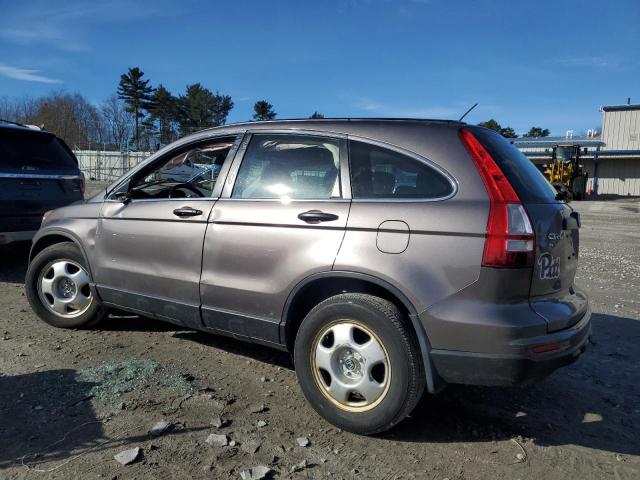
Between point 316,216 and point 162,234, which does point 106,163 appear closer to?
point 162,234

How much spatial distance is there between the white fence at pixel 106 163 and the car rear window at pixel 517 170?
36402 millimetres

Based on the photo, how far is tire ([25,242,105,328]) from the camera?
15.5ft

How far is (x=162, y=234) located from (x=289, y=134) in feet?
4.13

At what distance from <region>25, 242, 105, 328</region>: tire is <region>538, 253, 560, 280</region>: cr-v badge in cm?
368

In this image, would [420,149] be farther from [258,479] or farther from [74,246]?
[74,246]

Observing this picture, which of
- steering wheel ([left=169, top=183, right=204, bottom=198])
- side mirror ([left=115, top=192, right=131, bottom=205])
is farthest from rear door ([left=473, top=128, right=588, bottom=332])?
side mirror ([left=115, top=192, right=131, bottom=205])

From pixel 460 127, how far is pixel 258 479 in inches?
87.8

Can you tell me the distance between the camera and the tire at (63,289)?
15.5 ft

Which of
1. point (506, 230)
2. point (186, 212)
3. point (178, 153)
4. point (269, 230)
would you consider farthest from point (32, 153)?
point (506, 230)

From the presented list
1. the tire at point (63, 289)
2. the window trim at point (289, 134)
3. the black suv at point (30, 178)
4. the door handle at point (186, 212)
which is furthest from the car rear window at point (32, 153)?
the window trim at point (289, 134)

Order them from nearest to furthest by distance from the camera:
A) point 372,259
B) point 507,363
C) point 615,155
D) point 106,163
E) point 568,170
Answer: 1. point 507,363
2. point 372,259
3. point 568,170
4. point 615,155
5. point 106,163

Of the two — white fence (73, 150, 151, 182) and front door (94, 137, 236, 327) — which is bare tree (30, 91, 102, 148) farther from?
front door (94, 137, 236, 327)

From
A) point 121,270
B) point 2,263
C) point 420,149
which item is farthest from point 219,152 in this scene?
point 2,263

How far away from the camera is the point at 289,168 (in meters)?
3.56
